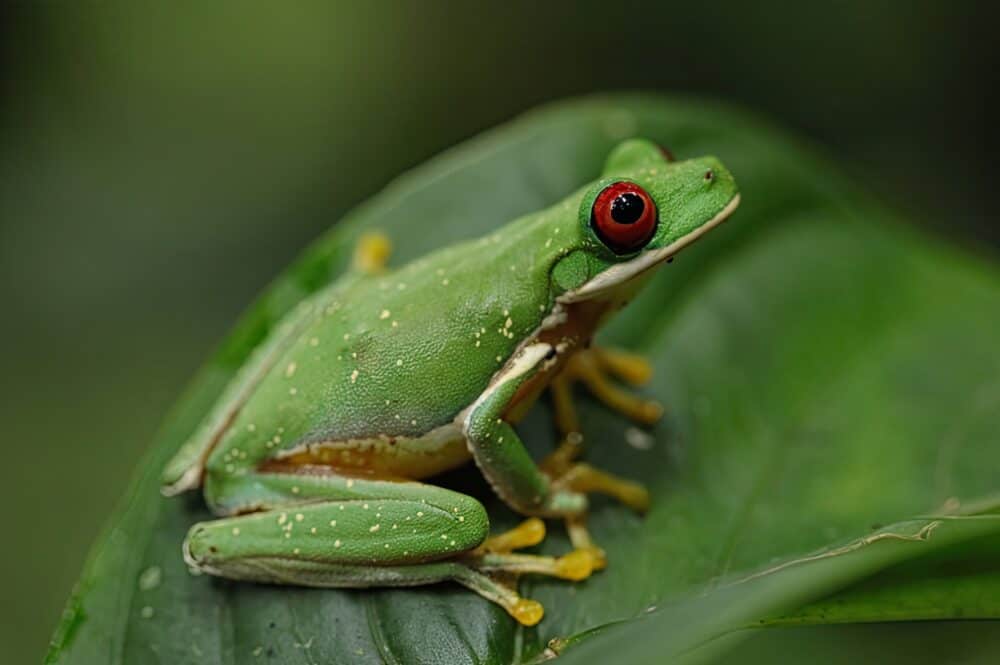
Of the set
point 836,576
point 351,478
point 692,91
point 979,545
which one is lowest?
point 979,545

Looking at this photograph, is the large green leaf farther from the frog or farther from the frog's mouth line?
the frog's mouth line

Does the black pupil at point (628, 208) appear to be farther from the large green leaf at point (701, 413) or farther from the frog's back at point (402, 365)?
the large green leaf at point (701, 413)

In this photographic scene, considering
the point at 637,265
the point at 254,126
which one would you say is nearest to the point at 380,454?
the point at 637,265

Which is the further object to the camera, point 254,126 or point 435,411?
point 254,126

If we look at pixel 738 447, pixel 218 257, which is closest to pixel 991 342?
pixel 738 447

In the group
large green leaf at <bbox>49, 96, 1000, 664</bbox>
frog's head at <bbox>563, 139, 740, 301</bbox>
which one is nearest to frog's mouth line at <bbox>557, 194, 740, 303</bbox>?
frog's head at <bbox>563, 139, 740, 301</bbox>

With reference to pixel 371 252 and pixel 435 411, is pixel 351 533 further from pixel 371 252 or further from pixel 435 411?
pixel 371 252

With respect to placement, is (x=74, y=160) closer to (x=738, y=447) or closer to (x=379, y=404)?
(x=379, y=404)
